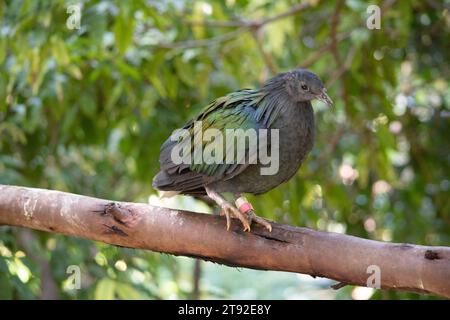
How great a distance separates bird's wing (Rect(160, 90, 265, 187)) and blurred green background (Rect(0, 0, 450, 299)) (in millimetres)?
695

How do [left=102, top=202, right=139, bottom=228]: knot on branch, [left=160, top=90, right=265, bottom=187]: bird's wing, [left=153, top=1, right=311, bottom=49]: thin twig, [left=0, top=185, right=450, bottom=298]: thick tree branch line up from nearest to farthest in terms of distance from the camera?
[left=0, top=185, right=450, bottom=298]: thick tree branch
[left=102, top=202, right=139, bottom=228]: knot on branch
[left=160, top=90, right=265, bottom=187]: bird's wing
[left=153, top=1, right=311, bottom=49]: thin twig

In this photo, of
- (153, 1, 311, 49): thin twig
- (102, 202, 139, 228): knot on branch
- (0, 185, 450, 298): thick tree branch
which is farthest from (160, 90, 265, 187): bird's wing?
(153, 1, 311, 49): thin twig

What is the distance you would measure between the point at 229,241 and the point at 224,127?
57 centimetres

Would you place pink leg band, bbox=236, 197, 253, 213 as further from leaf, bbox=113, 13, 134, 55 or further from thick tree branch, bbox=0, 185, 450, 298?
leaf, bbox=113, 13, 134, 55

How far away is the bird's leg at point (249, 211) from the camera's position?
10.1ft

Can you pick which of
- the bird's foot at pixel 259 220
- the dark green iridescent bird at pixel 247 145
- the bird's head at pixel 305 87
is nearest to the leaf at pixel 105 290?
the dark green iridescent bird at pixel 247 145

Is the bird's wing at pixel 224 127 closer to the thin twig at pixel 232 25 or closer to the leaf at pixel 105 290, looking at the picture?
the leaf at pixel 105 290

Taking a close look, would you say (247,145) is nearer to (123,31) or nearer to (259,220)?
(259,220)

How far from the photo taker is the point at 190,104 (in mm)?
5512

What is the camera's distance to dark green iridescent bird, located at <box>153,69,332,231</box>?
3.23 meters

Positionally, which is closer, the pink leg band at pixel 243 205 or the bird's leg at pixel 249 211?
the bird's leg at pixel 249 211

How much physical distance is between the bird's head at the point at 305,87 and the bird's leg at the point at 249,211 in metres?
0.50

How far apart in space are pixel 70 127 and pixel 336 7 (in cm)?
199

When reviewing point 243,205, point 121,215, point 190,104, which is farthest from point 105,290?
point 190,104
